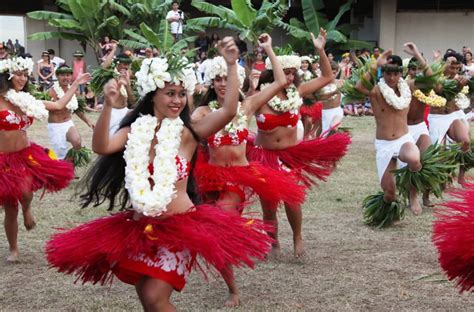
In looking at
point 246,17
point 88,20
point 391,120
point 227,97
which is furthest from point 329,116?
point 88,20

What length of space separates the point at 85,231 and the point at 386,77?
3870mm

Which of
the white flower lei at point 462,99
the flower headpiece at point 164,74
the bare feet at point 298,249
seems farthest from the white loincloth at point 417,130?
the flower headpiece at point 164,74

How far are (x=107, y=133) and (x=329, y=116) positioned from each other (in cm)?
759

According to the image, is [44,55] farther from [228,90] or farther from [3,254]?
[228,90]

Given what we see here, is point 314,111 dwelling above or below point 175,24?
below

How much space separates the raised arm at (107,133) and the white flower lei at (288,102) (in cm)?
239

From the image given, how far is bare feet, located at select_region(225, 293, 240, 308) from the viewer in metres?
4.50

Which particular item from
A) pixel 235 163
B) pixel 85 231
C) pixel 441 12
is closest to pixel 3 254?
pixel 235 163

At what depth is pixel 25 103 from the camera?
5.57m

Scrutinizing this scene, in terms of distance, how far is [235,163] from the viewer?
5000 mm

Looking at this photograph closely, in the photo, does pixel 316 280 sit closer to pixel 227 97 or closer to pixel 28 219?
pixel 227 97

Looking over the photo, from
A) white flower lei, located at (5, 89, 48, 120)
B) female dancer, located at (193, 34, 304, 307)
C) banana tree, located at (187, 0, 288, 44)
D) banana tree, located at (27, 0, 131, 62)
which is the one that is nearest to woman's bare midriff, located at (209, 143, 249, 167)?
female dancer, located at (193, 34, 304, 307)

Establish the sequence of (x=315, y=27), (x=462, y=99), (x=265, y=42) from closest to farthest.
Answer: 1. (x=265, y=42)
2. (x=462, y=99)
3. (x=315, y=27)

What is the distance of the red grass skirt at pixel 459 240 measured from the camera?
3.31 meters
